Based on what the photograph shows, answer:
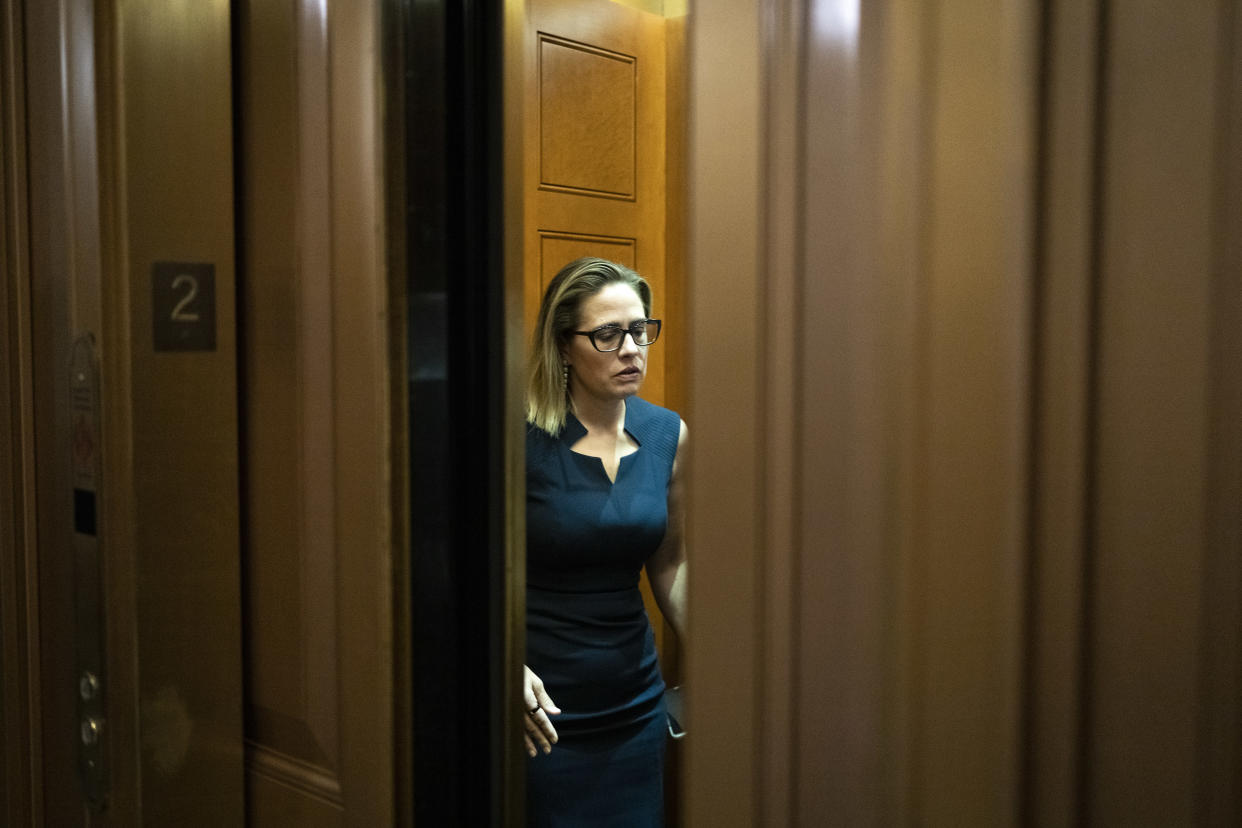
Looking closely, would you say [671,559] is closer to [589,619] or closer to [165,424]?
[589,619]

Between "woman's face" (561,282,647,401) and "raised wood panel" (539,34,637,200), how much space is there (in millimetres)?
391

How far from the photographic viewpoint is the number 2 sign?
37.5 inches

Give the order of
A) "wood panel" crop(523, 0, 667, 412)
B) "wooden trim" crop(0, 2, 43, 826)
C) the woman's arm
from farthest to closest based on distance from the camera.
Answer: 1. "wood panel" crop(523, 0, 667, 412)
2. the woman's arm
3. "wooden trim" crop(0, 2, 43, 826)

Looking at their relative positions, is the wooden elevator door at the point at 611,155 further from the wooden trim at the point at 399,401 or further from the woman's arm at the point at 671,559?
the wooden trim at the point at 399,401

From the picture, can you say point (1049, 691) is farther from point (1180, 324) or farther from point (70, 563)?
point (70, 563)

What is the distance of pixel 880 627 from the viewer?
20.8 inches

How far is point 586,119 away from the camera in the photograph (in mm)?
2209

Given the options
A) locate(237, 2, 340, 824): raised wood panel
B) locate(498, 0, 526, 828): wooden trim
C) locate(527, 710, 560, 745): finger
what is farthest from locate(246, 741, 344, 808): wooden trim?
locate(527, 710, 560, 745): finger

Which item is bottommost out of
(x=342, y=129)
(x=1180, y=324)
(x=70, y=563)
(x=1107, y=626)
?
(x=70, y=563)

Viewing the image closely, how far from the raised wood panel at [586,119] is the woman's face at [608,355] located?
0.39m

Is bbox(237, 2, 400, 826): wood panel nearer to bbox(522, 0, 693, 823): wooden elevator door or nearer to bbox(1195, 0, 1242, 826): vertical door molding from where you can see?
bbox(1195, 0, 1242, 826): vertical door molding

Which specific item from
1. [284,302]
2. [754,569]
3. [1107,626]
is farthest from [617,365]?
[1107,626]

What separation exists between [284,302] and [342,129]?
175mm

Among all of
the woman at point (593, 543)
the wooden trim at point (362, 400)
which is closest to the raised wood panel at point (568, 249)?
the woman at point (593, 543)
